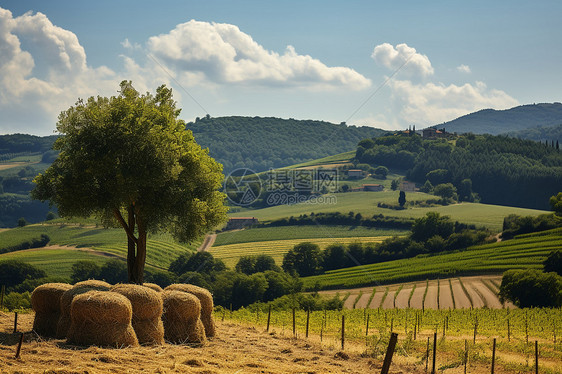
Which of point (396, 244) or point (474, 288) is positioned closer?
point (474, 288)

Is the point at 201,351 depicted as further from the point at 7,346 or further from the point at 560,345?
the point at 560,345

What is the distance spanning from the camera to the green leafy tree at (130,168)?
89.1ft

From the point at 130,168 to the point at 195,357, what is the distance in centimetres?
1159

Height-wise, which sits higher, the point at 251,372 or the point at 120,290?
the point at 120,290

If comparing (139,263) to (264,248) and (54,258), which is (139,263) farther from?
(264,248)

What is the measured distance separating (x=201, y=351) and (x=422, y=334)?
18092mm

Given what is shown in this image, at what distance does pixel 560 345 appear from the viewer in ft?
102

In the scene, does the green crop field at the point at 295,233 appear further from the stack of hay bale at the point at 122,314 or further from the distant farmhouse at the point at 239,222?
the stack of hay bale at the point at 122,314

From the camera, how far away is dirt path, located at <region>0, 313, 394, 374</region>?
16.3 meters

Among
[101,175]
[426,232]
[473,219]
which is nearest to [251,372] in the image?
[101,175]

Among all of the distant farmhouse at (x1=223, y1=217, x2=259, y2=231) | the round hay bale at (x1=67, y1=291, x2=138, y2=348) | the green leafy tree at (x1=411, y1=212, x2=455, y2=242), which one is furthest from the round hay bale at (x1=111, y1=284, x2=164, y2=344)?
the distant farmhouse at (x1=223, y1=217, x2=259, y2=231)

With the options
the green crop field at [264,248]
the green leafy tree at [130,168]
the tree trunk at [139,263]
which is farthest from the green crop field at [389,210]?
the tree trunk at [139,263]

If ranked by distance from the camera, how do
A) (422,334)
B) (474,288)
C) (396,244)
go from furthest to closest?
(396,244) < (474,288) < (422,334)

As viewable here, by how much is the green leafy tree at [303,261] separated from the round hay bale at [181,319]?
96.1 meters
